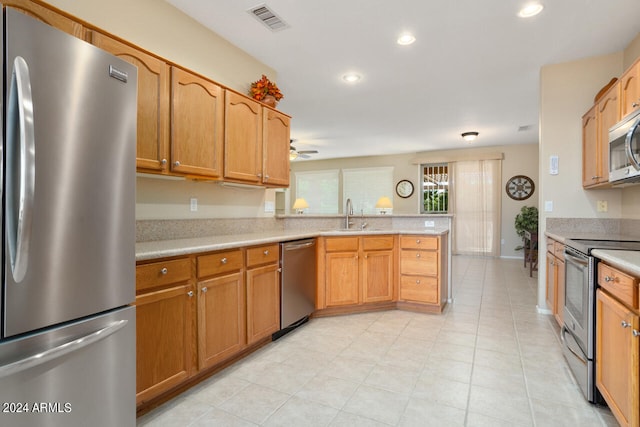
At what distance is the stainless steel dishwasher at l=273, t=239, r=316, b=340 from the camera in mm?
2807

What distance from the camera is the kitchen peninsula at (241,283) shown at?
175 cm

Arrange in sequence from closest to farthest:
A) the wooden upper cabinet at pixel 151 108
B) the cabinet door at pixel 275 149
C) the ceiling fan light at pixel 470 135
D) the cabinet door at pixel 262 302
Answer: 1. the wooden upper cabinet at pixel 151 108
2. the cabinet door at pixel 262 302
3. the cabinet door at pixel 275 149
4. the ceiling fan light at pixel 470 135

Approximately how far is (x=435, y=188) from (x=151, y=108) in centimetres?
756

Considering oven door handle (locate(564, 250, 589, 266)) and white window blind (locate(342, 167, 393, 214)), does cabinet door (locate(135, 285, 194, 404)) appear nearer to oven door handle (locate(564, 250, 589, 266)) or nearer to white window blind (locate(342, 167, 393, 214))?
oven door handle (locate(564, 250, 589, 266))

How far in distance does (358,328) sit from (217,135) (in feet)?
6.96

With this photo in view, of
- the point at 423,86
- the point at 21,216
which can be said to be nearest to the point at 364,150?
the point at 423,86

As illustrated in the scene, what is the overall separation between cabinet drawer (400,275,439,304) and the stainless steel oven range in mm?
1230

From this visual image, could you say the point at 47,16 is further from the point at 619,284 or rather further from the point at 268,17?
the point at 619,284

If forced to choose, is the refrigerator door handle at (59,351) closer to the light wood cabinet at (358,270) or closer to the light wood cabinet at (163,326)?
the light wood cabinet at (163,326)

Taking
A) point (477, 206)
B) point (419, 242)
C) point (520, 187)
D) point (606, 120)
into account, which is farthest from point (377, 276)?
point (520, 187)

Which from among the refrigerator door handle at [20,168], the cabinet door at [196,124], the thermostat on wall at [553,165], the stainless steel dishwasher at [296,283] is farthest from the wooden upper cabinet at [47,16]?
the thermostat on wall at [553,165]

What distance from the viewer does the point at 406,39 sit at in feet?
9.62

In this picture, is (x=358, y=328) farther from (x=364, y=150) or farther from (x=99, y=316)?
(x=364, y=150)

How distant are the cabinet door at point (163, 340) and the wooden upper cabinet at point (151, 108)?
832 millimetres
